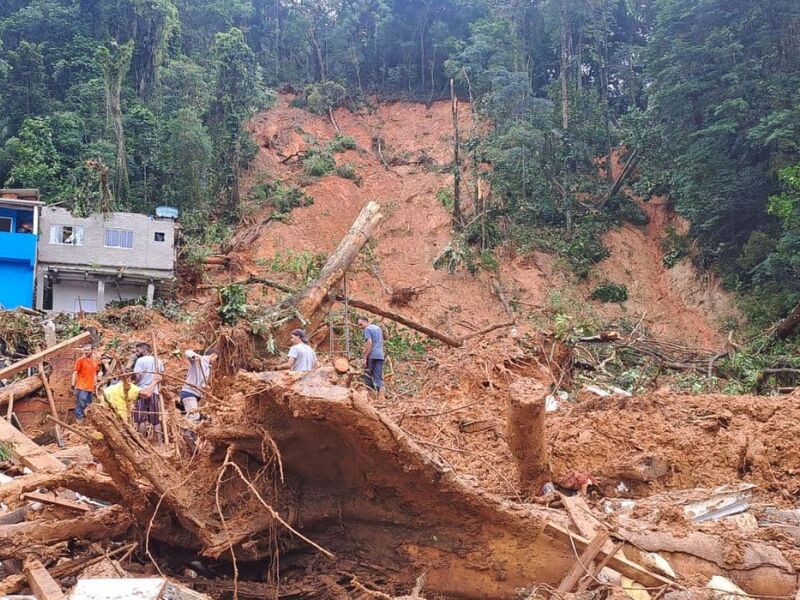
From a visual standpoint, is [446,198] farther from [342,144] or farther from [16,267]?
[16,267]

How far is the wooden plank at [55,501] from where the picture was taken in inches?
188

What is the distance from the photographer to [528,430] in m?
5.32

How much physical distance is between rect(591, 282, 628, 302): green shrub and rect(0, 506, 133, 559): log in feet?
74.7

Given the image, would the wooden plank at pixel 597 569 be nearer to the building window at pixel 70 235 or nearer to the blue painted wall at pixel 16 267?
Answer: the blue painted wall at pixel 16 267

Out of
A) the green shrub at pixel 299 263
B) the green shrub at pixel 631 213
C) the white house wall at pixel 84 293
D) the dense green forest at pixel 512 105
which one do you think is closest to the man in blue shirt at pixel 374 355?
the green shrub at pixel 299 263

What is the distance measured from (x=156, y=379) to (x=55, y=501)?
2.04 m

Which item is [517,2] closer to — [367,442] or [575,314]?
[575,314]

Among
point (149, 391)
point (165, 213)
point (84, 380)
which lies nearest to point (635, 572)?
point (149, 391)

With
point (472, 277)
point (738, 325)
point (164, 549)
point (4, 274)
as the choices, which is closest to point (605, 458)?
point (164, 549)

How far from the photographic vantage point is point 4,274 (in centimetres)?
2320

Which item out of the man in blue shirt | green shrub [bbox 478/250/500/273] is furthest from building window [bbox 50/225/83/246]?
the man in blue shirt

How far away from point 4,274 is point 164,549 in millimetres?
22015

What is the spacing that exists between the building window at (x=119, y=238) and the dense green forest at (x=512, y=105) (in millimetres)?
1187

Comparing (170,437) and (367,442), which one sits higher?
(367,442)
